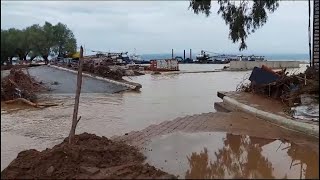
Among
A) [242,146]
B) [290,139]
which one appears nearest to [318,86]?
[290,139]

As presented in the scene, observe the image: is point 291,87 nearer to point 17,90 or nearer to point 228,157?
point 228,157

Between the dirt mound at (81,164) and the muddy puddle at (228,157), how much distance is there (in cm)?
58

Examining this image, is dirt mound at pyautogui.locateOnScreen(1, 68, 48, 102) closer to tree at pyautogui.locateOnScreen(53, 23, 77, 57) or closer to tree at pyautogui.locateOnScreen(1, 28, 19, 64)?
tree at pyautogui.locateOnScreen(1, 28, 19, 64)

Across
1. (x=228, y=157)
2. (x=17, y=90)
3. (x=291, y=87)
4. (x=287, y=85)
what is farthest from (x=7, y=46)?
(x=17, y=90)

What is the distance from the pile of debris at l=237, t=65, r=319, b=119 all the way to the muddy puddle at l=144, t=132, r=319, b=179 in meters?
2.86

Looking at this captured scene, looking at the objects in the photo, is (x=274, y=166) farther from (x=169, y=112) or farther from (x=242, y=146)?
(x=169, y=112)

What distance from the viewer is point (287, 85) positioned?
14422 millimetres

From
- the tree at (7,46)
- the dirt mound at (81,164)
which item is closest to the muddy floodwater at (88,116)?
the dirt mound at (81,164)

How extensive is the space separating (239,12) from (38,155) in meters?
8.96

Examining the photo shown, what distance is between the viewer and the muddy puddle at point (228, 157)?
6.73 meters

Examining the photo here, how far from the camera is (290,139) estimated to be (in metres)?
9.49

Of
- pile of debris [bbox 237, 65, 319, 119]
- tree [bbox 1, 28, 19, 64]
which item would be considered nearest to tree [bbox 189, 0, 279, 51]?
pile of debris [bbox 237, 65, 319, 119]

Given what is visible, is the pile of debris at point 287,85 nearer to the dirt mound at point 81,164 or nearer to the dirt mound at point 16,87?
the dirt mound at point 81,164

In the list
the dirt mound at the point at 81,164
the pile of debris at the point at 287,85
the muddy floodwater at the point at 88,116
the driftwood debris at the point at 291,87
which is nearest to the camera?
the dirt mound at the point at 81,164
